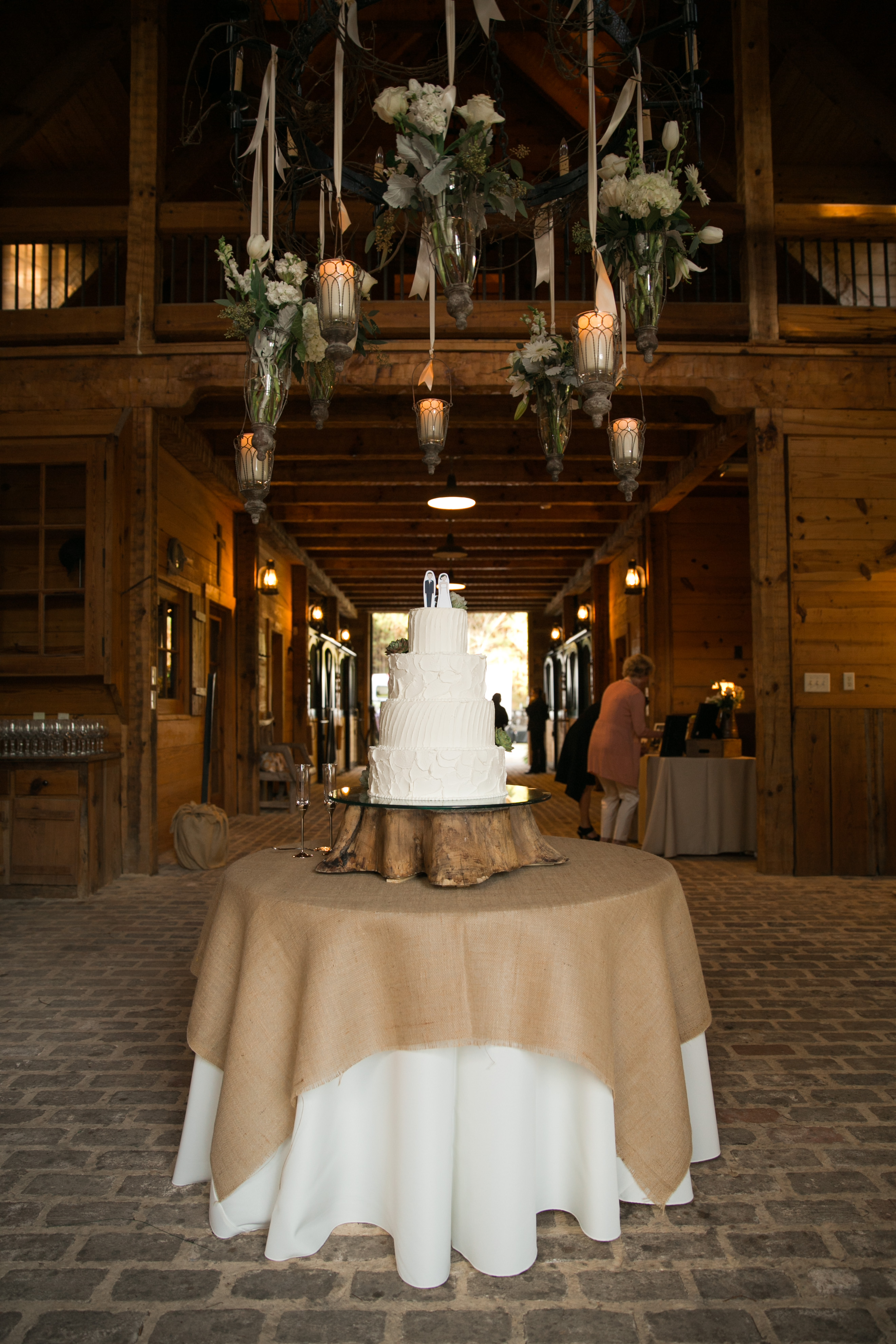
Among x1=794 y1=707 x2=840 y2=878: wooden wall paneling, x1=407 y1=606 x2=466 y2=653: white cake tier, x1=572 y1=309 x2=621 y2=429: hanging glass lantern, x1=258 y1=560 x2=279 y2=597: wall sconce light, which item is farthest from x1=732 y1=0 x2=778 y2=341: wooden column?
x1=258 y1=560 x2=279 y2=597: wall sconce light

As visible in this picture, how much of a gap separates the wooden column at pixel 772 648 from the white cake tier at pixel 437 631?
411cm

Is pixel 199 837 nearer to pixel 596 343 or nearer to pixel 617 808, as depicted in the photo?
pixel 617 808

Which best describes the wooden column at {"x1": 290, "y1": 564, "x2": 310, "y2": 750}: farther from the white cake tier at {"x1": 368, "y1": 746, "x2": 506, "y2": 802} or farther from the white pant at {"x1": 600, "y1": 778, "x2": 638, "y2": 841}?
the white cake tier at {"x1": 368, "y1": 746, "x2": 506, "y2": 802}

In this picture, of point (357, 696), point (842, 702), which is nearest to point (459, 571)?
point (357, 696)

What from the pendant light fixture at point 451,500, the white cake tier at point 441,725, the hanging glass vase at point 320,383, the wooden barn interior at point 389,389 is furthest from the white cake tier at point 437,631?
the pendant light fixture at point 451,500

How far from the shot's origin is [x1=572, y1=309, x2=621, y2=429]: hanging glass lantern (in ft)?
8.93

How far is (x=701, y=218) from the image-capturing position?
6.19 meters

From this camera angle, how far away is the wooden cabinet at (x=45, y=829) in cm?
548

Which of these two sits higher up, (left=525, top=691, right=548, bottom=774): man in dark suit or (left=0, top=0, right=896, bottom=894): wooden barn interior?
(left=0, top=0, right=896, bottom=894): wooden barn interior

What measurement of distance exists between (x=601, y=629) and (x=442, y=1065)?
36.3ft

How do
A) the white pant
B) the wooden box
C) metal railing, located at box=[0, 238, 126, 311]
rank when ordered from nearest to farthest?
the white pant, the wooden box, metal railing, located at box=[0, 238, 126, 311]

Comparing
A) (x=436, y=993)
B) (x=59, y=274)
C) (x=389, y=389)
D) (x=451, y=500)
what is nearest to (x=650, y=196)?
(x=436, y=993)

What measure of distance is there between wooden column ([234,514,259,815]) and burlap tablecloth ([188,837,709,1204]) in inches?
303

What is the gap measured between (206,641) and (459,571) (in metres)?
6.66
